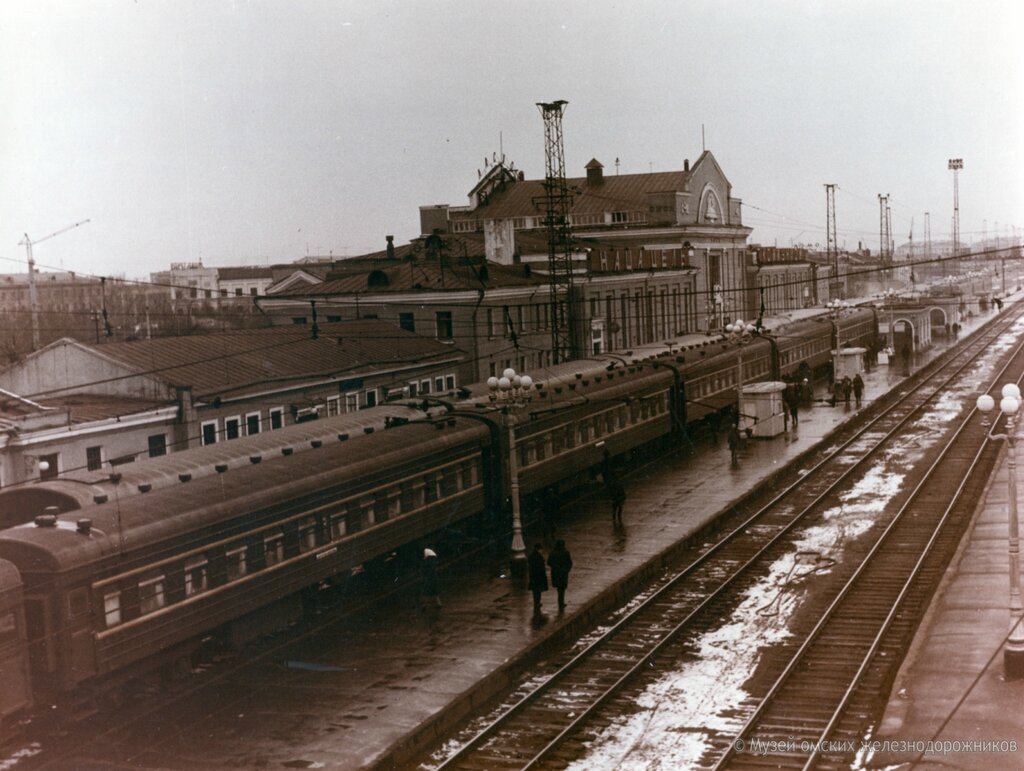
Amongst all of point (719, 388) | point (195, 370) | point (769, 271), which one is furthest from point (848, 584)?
point (769, 271)

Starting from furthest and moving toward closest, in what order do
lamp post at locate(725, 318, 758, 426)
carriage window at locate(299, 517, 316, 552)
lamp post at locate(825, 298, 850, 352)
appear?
lamp post at locate(825, 298, 850, 352) < lamp post at locate(725, 318, 758, 426) < carriage window at locate(299, 517, 316, 552)

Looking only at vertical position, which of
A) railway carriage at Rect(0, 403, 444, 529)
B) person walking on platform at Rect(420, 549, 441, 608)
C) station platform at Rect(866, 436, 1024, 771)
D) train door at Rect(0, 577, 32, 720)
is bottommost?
station platform at Rect(866, 436, 1024, 771)

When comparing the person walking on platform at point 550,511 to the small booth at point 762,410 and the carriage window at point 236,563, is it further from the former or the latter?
the small booth at point 762,410

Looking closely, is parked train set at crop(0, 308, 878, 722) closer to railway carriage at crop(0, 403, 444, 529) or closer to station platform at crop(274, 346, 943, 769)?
railway carriage at crop(0, 403, 444, 529)

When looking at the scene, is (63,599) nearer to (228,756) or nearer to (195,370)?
(228,756)

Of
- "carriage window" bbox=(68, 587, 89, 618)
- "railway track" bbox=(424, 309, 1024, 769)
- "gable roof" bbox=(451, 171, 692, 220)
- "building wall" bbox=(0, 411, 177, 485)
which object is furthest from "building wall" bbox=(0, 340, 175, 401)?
"gable roof" bbox=(451, 171, 692, 220)

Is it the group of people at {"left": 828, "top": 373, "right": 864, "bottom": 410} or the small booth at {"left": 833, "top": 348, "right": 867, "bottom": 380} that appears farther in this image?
the small booth at {"left": 833, "top": 348, "right": 867, "bottom": 380}

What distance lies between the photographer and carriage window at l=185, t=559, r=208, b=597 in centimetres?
1662

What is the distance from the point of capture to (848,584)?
22531 millimetres

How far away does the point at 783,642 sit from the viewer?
63.6ft

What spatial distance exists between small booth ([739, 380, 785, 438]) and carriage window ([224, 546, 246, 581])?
26.9 m

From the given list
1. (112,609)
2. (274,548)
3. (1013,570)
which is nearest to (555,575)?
(274,548)

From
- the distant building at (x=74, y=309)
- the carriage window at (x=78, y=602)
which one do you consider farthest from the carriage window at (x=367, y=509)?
the distant building at (x=74, y=309)

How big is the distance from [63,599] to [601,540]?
569 inches
